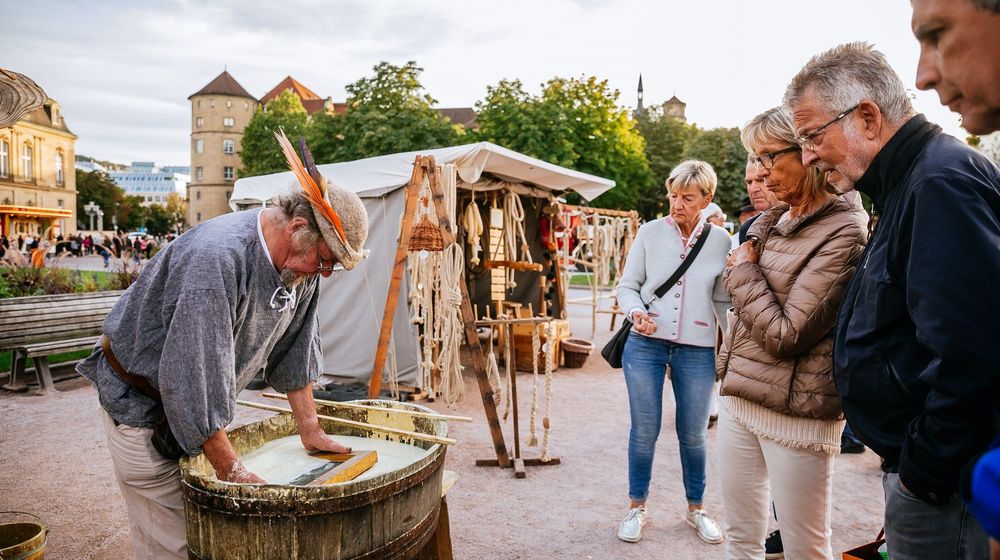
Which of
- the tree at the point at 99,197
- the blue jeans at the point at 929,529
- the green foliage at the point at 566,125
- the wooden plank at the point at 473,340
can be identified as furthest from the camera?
the tree at the point at 99,197

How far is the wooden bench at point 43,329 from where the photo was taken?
18.2ft

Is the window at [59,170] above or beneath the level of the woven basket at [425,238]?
above

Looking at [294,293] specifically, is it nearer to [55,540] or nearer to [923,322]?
[923,322]

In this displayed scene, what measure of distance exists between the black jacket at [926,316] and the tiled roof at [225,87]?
2674 inches

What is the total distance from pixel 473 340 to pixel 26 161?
2152 inches

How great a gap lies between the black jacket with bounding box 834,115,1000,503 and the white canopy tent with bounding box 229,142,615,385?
15.2 ft

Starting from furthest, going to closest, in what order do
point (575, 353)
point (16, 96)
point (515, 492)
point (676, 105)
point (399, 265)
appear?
1. point (676, 105)
2. point (575, 353)
3. point (399, 265)
4. point (515, 492)
5. point (16, 96)

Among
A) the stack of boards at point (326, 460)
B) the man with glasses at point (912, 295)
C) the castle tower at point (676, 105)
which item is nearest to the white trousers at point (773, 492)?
the man with glasses at point (912, 295)

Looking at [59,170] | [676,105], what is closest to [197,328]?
[59,170]

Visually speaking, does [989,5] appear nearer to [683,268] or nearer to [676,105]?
Answer: [683,268]

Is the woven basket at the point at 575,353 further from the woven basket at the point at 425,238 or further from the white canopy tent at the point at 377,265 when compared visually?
the woven basket at the point at 425,238

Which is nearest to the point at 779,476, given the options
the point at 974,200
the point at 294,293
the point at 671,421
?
the point at 974,200

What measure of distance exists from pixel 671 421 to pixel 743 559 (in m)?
3.13

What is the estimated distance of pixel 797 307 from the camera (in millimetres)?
1771
